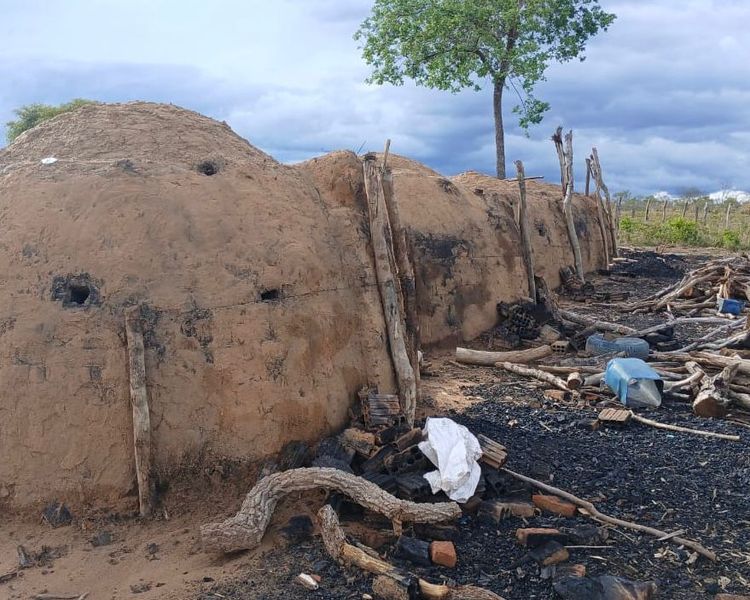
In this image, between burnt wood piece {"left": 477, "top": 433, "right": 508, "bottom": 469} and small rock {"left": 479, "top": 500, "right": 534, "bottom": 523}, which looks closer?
small rock {"left": 479, "top": 500, "right": 534, "bottom": 523}

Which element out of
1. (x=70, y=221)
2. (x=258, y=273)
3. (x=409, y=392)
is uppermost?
(x=70, y=221)

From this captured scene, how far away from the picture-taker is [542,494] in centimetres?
535

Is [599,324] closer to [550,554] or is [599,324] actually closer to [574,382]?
[574,382]

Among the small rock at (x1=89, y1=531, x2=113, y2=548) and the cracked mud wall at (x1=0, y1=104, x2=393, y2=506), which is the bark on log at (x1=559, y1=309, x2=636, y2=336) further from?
the small rock at (x1=89, y1=531, x2=113, y2=548)

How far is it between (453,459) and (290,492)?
3.90ft

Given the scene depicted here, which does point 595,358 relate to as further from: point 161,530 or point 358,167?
point 161,530

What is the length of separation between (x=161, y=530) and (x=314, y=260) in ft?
7.99

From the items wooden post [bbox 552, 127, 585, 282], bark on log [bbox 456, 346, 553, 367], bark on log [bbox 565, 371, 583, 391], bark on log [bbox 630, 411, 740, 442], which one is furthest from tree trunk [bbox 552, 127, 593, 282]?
bark on log [bbox 630, 411, 740, 442]

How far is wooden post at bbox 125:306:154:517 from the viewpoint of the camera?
4934 mm

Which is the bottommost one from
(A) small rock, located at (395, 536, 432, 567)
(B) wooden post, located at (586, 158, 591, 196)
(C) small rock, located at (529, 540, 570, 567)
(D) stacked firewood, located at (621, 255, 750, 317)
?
A: (C) small rock, located at (529, 540, 570, 567)

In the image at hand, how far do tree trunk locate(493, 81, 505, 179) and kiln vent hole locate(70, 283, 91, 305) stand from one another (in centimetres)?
1885

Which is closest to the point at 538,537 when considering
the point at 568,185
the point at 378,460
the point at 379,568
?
the point at 379,568

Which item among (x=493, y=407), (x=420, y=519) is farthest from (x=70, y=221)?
(x=493, y=407)

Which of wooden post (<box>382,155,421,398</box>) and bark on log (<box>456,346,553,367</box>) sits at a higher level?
wooden post (<box>382,155,421,398</box>)
